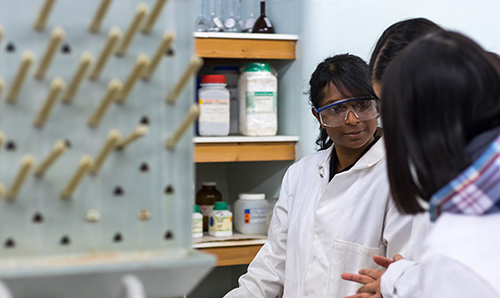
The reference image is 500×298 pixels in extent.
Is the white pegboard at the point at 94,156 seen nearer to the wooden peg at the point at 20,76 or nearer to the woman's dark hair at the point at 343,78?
the wooden peg at the point at 20,76

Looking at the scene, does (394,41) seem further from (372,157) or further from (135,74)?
(135,74)

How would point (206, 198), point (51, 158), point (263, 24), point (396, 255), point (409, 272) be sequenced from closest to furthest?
point (51, 158), point (409, 272), point (396, 255), point (263, 24), point (206, 198)

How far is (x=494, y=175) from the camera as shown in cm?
65

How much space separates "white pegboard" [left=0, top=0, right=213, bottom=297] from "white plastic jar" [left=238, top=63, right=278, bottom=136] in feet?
5.02

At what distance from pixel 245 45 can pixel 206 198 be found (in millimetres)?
741

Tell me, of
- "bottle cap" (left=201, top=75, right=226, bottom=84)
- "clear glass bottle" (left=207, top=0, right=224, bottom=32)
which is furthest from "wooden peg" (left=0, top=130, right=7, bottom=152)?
"clear glass bottle" (left=207, top=0, right=224, bottom=32)

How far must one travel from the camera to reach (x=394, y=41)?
49.8 inches

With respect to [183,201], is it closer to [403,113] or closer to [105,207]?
[105,207]

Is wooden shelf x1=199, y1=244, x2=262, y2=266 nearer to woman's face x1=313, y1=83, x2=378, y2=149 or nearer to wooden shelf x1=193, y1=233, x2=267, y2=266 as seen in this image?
wooden shelf x1=193, y1=233, x2=267, y2=266

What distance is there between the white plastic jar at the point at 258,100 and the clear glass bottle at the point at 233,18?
0.64 ft

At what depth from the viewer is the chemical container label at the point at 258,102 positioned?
2.12 meters

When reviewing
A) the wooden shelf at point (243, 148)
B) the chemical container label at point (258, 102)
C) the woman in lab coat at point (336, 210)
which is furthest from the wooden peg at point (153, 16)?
the chemical container label at point (258, 102)

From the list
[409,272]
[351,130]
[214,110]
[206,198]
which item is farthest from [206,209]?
[409,272]

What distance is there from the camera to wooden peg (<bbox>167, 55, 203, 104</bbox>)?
1.79 feet
